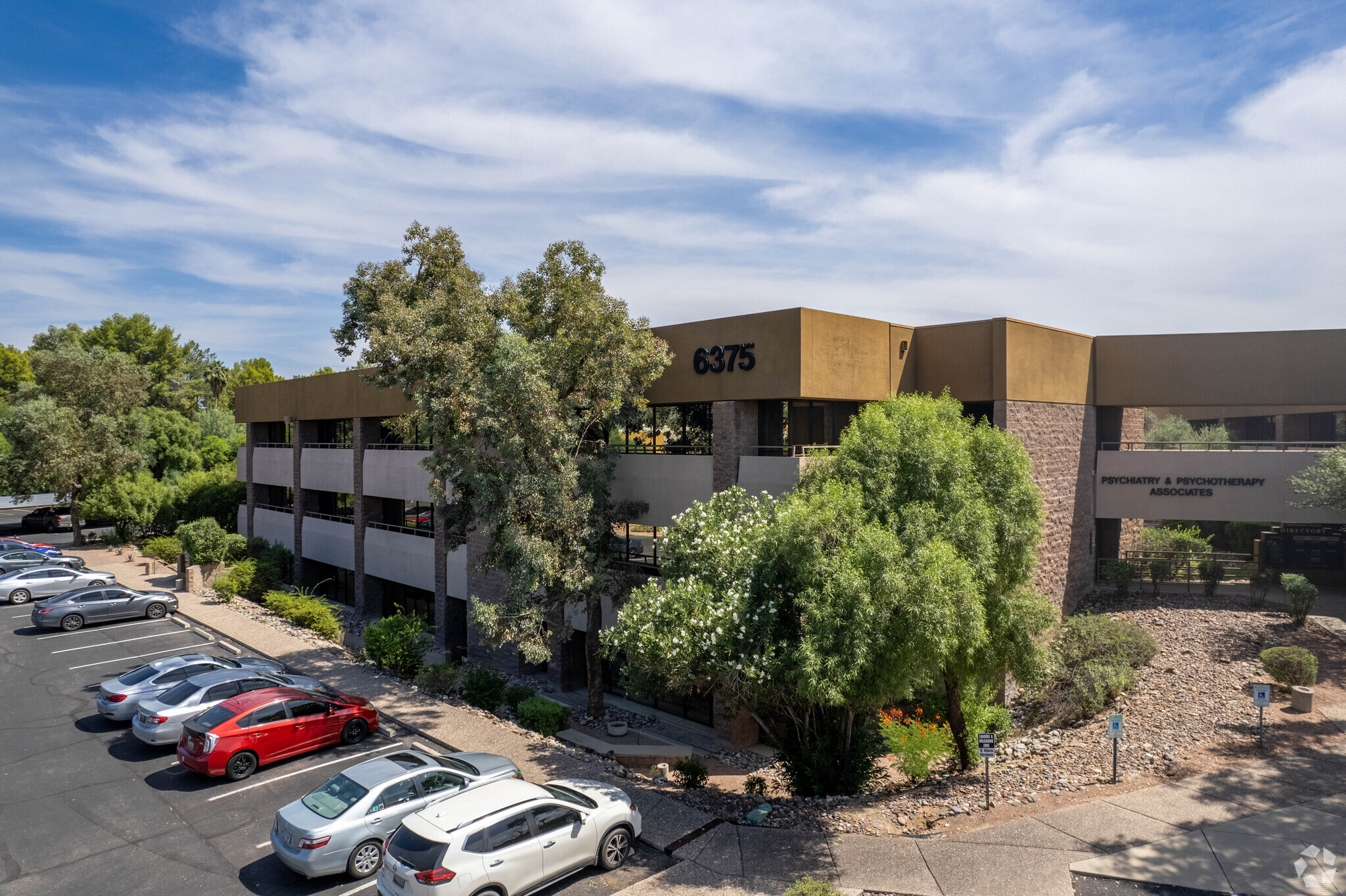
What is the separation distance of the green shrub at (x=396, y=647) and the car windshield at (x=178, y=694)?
22.0 ft

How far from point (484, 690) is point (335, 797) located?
9669 mm

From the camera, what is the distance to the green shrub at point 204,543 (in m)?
37.2

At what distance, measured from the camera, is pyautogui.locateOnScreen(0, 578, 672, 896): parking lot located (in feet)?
40.9

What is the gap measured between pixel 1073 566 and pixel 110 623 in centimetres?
3692

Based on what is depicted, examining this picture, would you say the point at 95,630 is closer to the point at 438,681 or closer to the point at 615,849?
the point at 438,681

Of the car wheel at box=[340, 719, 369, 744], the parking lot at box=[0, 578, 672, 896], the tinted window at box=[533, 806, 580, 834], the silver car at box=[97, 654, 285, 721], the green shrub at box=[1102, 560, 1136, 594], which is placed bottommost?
the parking lot at box=[0, 578, 672, 896]

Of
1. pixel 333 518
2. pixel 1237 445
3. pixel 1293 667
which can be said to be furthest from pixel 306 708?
pixel 1237 445

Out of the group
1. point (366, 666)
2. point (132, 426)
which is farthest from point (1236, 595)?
point (132, 426)

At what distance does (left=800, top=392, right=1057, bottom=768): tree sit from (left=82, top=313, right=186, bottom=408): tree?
83735 millimetres

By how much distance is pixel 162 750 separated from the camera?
58.8 ft

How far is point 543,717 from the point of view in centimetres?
2058

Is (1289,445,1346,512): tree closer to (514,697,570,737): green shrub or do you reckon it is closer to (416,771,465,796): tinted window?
(514,697,570,737): green shrub

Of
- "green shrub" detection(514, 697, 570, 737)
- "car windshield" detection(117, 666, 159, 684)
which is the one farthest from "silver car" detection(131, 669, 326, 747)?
"green shrub" detection(514, 697, 570, 737)

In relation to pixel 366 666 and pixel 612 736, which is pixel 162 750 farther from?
pixel 612 736
